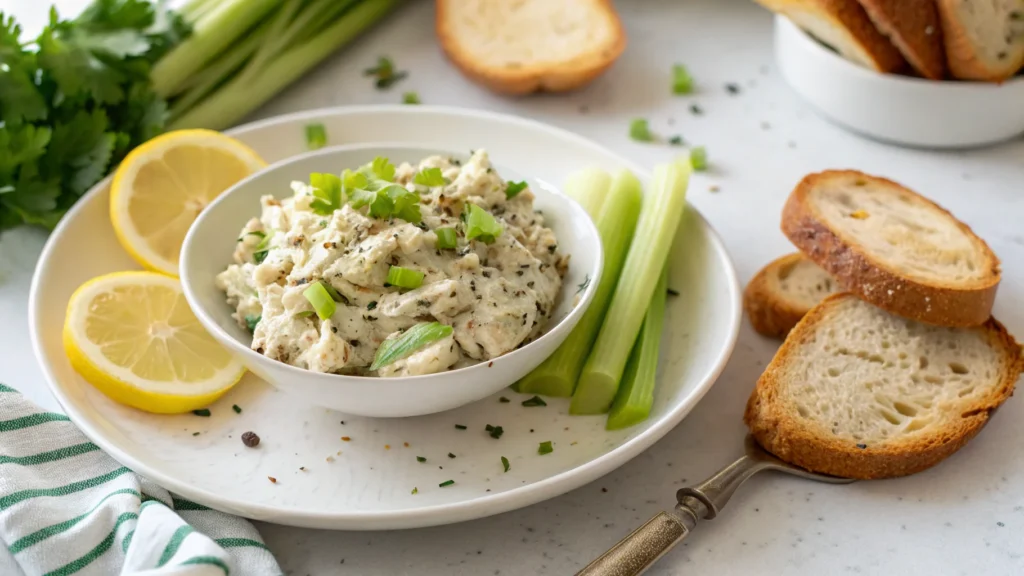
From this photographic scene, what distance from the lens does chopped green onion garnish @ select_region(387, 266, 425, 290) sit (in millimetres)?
2062

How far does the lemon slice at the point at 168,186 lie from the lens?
2701 millimetres

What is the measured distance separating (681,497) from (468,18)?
2.57 meters

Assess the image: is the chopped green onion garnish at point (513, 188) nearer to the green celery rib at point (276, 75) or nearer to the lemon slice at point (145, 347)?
the lemon slice at point (145, 347)

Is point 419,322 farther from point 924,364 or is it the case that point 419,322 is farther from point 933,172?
point 933,172

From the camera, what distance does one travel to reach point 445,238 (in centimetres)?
218

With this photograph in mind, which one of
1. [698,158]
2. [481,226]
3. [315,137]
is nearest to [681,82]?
[698,158]

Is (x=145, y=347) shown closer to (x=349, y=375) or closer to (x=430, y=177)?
(x=349, y=375)

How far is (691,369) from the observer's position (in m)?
2.40

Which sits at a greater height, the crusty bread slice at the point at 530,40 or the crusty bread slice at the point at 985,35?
the crusty bread slice at the point at 985,35

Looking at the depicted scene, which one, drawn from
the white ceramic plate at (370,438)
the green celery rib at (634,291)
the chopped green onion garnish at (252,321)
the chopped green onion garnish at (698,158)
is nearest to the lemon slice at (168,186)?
the white ceramic plate at (370,438)

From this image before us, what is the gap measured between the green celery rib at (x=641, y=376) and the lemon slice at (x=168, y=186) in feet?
4.42

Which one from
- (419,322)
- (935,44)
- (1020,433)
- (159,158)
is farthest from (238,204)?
(935,44)

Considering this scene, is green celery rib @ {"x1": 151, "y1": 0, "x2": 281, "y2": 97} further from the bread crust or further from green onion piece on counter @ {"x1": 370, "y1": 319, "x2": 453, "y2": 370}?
the bread crust

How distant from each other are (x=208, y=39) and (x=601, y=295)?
1.93 metres
